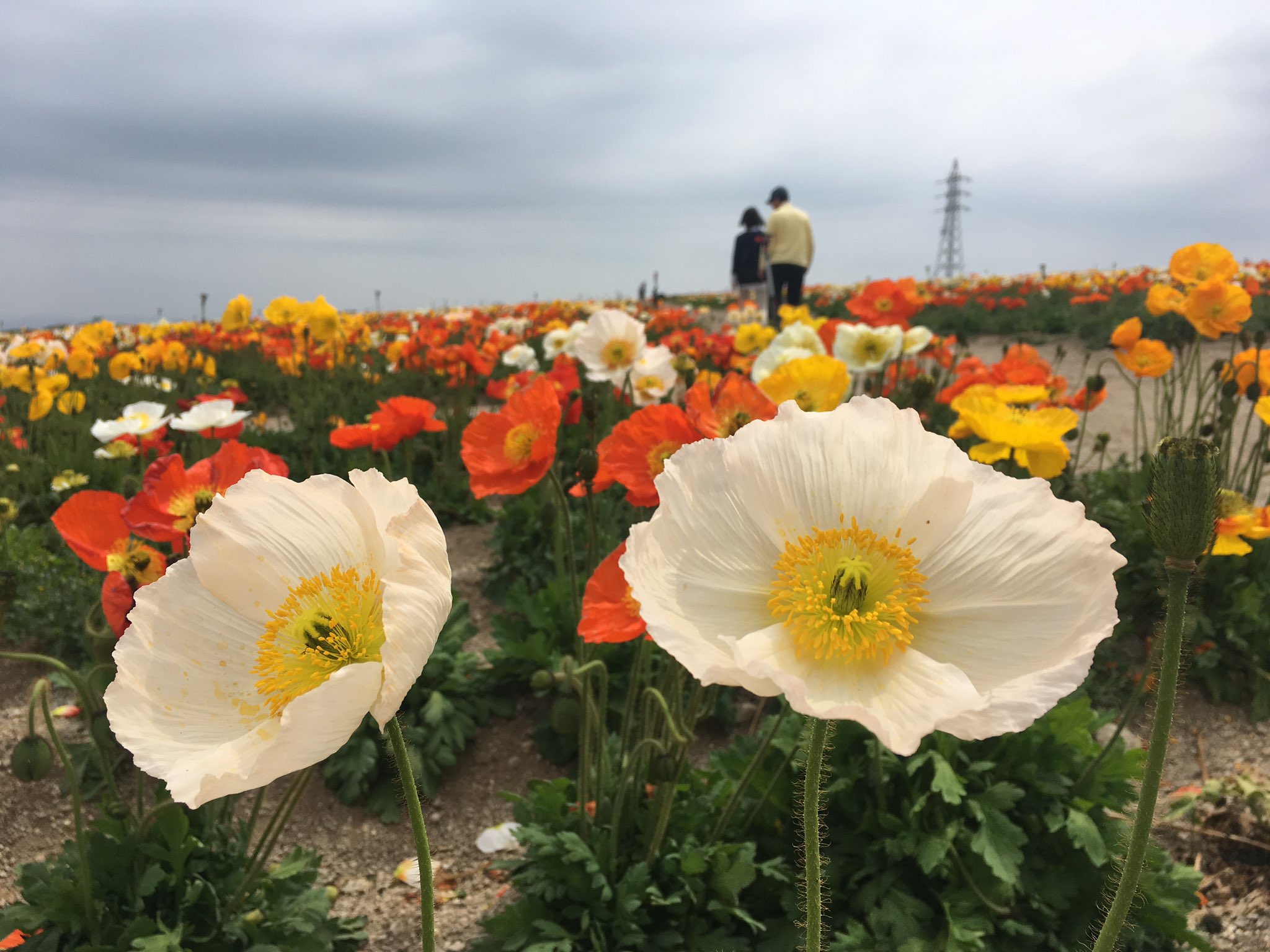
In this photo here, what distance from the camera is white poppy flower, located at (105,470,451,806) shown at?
802 mm

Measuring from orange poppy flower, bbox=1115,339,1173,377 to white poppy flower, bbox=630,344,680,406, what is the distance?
6.46 feet

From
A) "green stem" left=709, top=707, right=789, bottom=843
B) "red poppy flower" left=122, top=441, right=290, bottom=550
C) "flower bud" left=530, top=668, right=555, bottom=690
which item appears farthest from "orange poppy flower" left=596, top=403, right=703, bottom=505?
"red poppy flower" left=122, top=441, right=290, bottom=550

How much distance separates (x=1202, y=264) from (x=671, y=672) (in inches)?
110

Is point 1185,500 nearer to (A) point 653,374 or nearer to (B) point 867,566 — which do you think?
(B) point 867,566

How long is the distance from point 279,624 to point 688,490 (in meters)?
0.45

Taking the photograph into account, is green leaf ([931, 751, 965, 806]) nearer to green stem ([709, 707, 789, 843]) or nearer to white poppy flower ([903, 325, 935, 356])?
green stem ([709, 707, 789, 843])

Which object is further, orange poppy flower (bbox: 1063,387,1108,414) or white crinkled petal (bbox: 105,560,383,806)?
orange poppy flower (bbox: 1063,387,1108,414)

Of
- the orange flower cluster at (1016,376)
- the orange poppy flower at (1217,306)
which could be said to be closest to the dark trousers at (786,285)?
the orange flower cluster at (1016,376)

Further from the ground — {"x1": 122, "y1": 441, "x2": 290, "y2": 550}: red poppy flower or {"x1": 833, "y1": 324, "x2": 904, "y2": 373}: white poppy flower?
{"x1": 833, "y1": 324, "x2": 904, "y2": 373}: white poppy flower

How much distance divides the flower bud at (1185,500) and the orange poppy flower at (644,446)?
879mm

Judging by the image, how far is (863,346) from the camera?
3799 mm

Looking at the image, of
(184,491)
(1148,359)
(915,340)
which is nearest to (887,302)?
(915,340)

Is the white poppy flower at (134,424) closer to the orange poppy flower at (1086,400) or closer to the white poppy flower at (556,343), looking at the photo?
the white poppy flower at (556,343)

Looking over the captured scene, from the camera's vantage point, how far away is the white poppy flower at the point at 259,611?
2.63 ft
